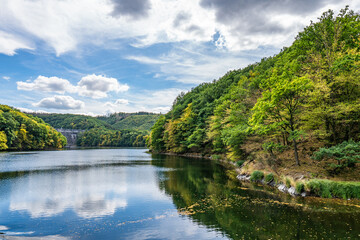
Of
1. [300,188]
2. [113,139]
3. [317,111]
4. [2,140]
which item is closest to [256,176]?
[300,188]

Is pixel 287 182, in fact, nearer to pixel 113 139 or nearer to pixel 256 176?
pixel 256 176

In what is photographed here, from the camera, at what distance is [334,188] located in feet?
55.7

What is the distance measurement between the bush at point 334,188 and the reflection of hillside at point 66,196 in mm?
15113

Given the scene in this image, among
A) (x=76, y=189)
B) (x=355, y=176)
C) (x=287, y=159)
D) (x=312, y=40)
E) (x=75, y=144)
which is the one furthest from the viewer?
(x=75, y=144)

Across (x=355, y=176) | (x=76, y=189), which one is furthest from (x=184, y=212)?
(x=355, y=176)

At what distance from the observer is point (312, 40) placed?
112 feet

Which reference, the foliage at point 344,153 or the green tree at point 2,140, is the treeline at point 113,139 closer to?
the green tree at point 2,140

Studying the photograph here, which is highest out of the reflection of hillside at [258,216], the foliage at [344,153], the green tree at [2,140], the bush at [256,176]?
the green tree at [2,140]

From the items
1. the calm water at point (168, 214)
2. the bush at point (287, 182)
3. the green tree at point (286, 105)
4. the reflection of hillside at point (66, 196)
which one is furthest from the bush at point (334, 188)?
the reflection of hillside at point (66, 196)

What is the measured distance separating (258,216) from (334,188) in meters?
7.75

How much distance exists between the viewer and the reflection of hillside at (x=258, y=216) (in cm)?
1131

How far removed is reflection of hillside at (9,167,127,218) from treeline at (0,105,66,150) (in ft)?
237

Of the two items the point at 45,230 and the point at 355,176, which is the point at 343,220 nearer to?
the point at 355,176

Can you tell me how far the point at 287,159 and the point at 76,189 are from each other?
2286 cm
